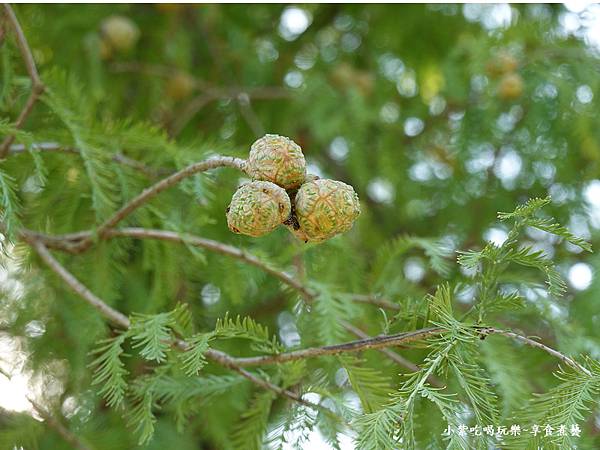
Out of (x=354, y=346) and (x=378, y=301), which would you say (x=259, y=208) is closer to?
(x=354, y=346)

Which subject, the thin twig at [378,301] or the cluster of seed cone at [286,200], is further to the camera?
the thin twig at [378,301]

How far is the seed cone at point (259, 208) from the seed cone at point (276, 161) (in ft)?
0.08

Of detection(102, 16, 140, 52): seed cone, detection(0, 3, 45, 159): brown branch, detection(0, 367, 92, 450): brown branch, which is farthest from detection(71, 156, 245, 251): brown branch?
detection(102, 16, 140, 52): seed cone

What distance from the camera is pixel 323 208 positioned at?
2.80 feet

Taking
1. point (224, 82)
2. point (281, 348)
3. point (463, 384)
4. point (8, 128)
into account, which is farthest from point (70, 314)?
point (224, 82)

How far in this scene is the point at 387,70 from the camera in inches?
103

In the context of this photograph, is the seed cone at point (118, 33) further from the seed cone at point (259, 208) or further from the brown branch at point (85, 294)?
the seed cone at point (259, 208)

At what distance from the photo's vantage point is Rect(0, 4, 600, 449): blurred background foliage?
53.3 inches

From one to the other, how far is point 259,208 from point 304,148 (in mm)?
1845

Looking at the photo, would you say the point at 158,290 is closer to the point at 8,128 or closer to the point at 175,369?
the point at 175,369

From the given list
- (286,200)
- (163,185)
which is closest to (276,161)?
(286,200)

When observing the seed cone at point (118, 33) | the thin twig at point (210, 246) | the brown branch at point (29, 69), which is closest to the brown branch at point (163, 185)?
the thin twig at point (210, 246)

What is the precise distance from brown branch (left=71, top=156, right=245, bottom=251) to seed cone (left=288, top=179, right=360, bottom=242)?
0.33 ft

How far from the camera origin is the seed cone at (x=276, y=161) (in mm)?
889
